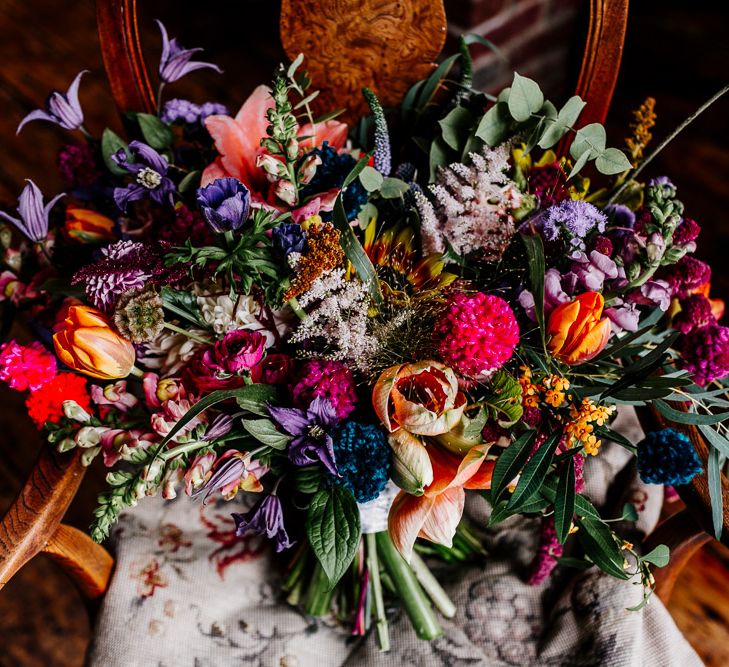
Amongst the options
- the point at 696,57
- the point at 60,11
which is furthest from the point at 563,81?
the point at 60,11

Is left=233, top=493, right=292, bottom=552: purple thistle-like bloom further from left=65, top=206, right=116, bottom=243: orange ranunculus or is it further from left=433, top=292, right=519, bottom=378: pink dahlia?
left=65, top=206, right=116, bottom=243: orange ranunculus

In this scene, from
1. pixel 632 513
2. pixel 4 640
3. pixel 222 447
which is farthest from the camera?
pixel 4 640

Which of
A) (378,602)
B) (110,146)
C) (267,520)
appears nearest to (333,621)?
(378,602)

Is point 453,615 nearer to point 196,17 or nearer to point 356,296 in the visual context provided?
point 356,296

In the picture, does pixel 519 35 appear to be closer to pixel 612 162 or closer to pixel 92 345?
pixel 612 162

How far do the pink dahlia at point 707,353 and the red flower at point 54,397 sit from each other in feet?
1.99

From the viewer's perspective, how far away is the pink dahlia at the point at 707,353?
0.65 m

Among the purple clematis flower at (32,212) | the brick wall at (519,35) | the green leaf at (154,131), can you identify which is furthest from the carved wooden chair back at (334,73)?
the brick wall at (519,35)

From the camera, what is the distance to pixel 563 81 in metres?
1.83

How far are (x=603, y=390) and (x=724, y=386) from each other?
198 mm

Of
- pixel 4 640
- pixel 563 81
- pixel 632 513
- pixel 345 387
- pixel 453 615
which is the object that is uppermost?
pixel 345 387

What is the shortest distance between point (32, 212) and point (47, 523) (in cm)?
33

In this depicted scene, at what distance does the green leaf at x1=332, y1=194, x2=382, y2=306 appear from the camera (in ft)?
1.95

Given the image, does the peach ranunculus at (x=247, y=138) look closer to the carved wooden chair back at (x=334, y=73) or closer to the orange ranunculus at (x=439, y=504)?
the carved wooden chair back at (x=334, y=73)
